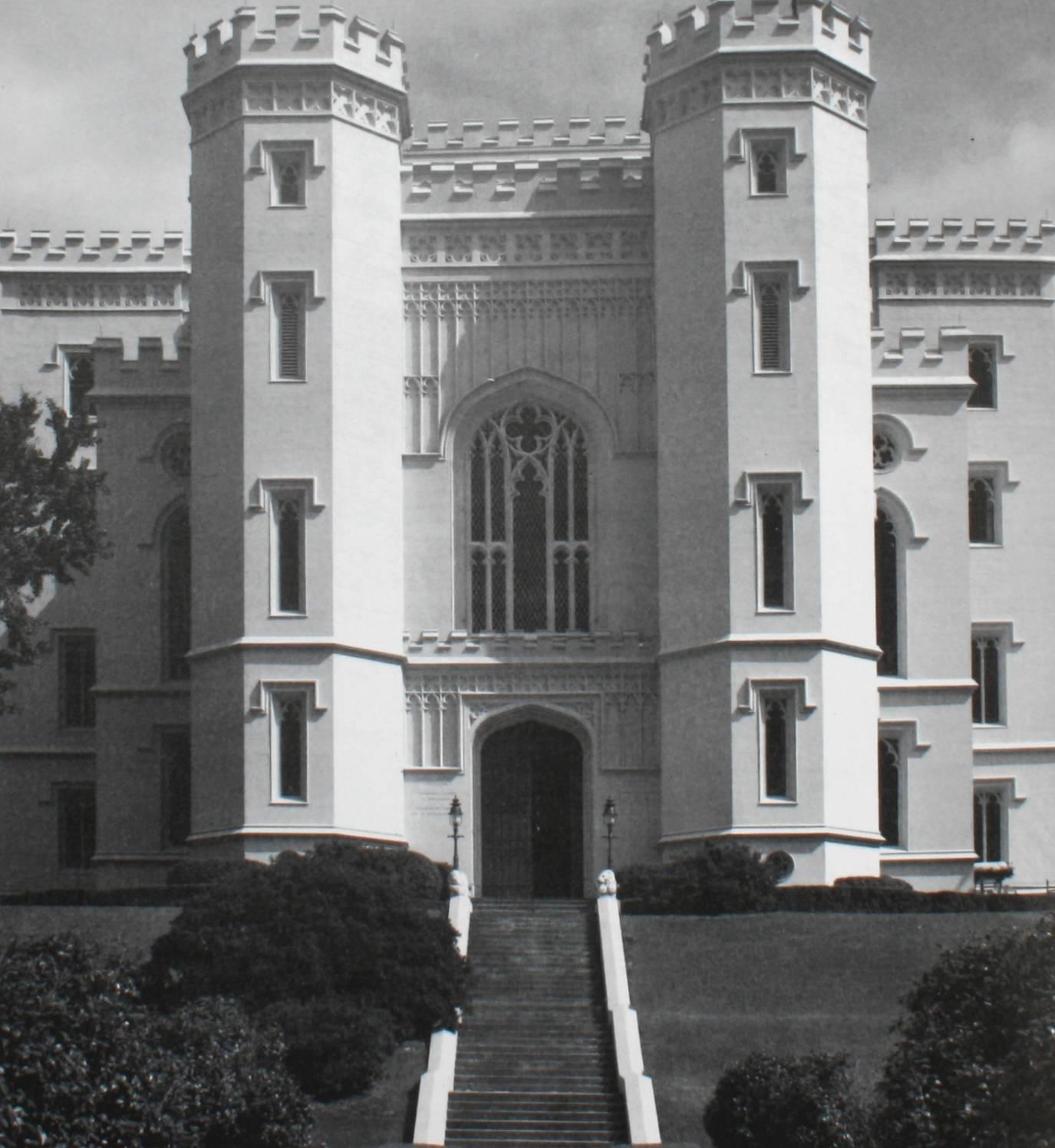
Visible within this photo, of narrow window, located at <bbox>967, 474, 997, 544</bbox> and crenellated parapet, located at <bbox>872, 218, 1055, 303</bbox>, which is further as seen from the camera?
crenellated parapet, located at <bbox>872, 218, 1055, 303</bbox>

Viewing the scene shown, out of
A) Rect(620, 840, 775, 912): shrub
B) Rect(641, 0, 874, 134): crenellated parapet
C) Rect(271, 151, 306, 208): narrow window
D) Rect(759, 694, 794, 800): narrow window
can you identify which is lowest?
Rect(620, 840, 775, 912): shrub

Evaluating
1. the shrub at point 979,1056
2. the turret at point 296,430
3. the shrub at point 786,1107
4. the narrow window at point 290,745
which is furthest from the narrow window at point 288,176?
the shrub at point 979,1056

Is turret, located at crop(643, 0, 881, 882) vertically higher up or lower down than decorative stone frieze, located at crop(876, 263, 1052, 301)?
lower down

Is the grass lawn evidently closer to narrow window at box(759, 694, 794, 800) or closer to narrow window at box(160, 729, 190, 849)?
narrow window at box(759, 694, 794, 800)

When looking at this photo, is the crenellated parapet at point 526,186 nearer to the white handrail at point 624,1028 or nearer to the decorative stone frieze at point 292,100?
the decorative stone frieze at point 292,100

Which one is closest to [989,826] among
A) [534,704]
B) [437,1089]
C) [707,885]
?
[534,704]

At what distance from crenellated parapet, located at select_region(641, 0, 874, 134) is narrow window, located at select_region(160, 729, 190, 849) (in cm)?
1706

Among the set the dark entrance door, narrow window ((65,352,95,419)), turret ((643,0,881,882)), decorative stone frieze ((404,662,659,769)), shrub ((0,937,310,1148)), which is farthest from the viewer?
narrow window ((65,352,95,419))

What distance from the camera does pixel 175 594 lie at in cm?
5700

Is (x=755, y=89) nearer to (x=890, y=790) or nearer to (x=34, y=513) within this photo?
(x=890, y=790)

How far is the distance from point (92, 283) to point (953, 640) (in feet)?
80.0

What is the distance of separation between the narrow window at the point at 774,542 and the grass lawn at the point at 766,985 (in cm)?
812

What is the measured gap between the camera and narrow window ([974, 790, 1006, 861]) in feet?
193

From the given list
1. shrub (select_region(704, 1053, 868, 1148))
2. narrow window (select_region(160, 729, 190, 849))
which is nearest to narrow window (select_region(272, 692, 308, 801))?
narrow window (select_region(160, 729, 190, 849))
